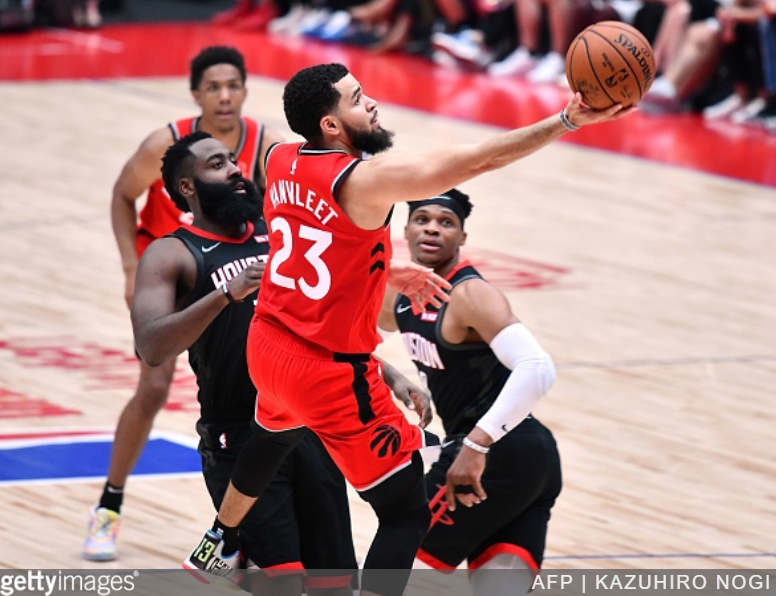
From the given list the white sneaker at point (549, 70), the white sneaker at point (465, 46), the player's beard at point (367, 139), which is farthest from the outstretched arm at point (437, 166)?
the white sneaker at point (465, 46)

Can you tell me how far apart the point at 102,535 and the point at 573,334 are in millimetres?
3665

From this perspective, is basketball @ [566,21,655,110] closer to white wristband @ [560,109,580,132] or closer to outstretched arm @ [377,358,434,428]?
white wristband @ [560,109,580,132]

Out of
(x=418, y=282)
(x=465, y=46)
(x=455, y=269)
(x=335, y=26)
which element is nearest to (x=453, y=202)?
(x=455, y=269)

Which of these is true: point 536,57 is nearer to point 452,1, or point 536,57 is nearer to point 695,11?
point 452,1

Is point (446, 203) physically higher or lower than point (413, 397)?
higher

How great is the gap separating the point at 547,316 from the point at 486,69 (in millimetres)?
8804

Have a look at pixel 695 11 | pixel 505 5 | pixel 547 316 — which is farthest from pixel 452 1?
pixel 547 316

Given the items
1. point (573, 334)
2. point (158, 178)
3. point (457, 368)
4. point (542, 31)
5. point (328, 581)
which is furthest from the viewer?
point (542, 31)

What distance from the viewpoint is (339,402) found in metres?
4.25

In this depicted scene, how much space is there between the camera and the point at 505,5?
55.0ft

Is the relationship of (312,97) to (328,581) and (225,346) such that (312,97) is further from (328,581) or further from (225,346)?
(328,581)

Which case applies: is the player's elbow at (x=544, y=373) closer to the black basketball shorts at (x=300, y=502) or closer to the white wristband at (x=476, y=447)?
the white wristband at (x=476, y=447)

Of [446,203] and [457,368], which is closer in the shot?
[457,368]

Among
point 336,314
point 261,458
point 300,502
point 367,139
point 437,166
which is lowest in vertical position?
point 300,502
